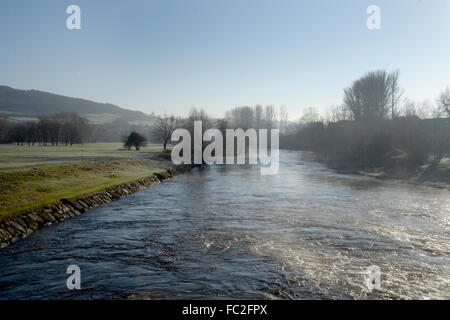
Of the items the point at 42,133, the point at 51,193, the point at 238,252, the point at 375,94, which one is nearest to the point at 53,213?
the point at 51,193

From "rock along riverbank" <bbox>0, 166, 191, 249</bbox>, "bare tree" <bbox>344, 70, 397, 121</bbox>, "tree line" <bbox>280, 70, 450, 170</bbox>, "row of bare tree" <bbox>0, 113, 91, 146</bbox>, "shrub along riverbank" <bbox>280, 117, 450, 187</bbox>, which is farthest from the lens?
"row of bare tree" <bbox>0, 113, 91, 146</bbox>

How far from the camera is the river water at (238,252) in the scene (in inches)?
376

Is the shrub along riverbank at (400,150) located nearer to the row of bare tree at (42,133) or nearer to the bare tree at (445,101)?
the bare tree at (445,101)

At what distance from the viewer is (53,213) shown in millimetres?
17656

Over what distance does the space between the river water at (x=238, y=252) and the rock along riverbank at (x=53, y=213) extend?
21.8 inches

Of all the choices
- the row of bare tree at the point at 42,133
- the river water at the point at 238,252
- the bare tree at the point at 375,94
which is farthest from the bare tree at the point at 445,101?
the row of bare tree at the point at 42,133

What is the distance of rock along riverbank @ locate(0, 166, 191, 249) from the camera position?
1397 cm

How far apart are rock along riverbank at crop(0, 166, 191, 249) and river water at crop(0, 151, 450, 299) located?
1.81 feet

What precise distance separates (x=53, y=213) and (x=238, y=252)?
11018 millimetres

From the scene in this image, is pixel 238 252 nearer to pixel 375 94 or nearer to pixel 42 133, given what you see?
pixel 375 94

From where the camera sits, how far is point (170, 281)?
10.1 metres

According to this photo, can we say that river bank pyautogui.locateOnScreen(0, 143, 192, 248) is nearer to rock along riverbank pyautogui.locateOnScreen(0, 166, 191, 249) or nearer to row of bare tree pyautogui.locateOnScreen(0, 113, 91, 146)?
rock along riverbank pyautogui.locateOnScreen(0, 166, 191, 249)

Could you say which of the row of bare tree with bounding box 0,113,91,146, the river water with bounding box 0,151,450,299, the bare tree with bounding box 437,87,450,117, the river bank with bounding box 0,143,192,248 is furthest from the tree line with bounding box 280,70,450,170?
the row of bare tree with bounding box 0,113,91,146
